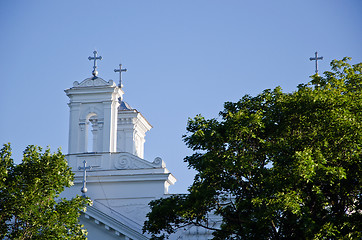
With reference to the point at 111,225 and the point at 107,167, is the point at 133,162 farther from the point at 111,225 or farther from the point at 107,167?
the point at 111,225

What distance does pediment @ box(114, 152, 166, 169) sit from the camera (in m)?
49.6

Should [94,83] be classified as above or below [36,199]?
above

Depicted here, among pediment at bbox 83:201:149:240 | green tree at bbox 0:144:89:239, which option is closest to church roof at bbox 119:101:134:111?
pediment at bbox 83:201:149:240

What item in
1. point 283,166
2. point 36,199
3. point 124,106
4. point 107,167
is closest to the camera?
point 283,166

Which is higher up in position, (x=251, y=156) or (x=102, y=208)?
(x=102, y=208)

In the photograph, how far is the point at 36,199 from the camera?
30.8 metres

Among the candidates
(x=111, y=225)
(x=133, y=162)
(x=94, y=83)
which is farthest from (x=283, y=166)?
(x=94, y=83)

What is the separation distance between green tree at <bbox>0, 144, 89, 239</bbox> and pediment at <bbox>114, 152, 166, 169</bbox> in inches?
678

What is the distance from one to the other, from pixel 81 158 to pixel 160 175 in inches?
188

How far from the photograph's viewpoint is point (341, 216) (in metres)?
27.7

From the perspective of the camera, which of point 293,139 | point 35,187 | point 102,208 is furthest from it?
point 102,208

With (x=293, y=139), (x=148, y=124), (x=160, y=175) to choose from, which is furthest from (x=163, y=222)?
(x=148, y=124)

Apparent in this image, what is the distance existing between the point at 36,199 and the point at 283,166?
8.94m

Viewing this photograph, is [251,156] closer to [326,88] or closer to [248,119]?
[248,119]
